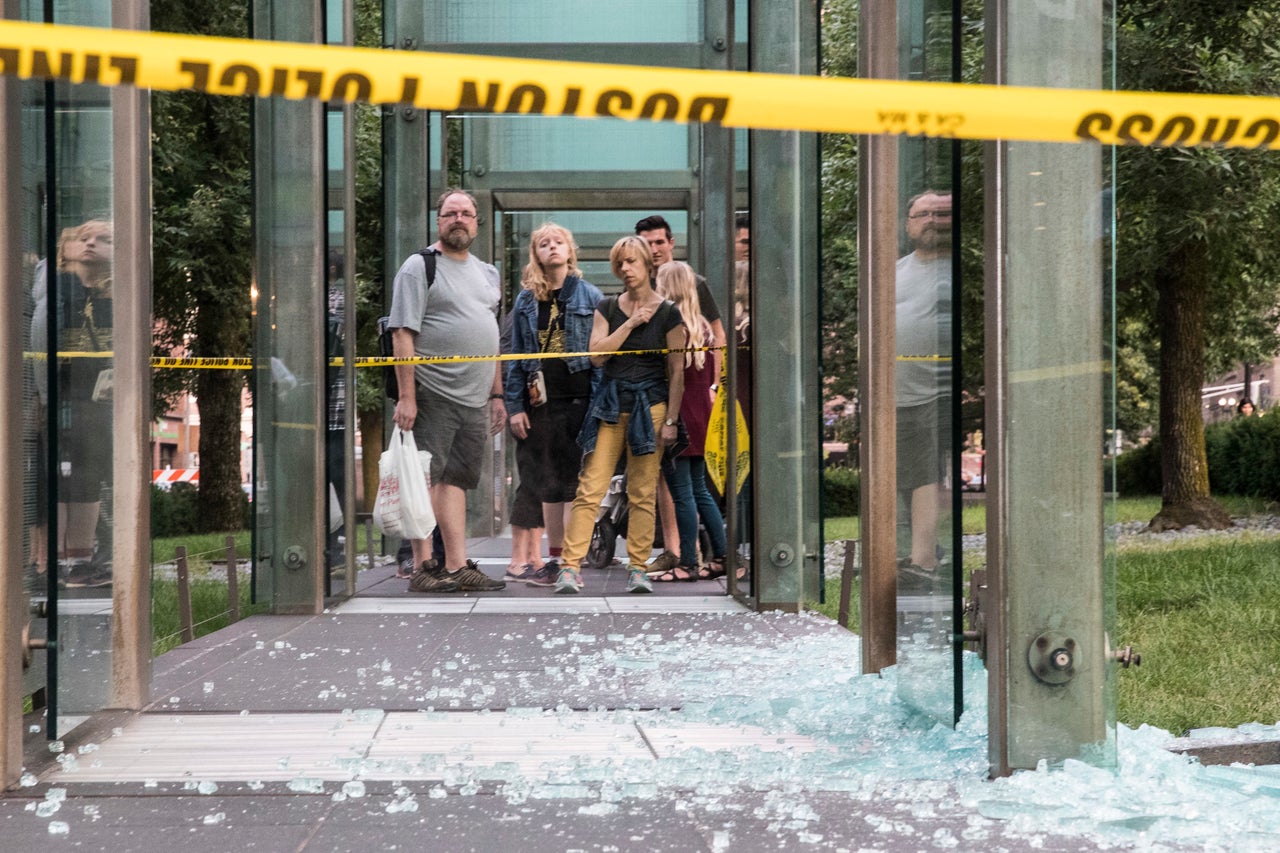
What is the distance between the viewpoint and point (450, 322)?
8.17 meters

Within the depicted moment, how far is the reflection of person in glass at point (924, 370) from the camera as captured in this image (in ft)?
12.6

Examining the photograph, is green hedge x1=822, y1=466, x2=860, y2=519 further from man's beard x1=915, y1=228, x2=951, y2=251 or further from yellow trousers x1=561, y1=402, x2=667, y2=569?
man's beard x1=915, y1=228, x2=951, y2=251

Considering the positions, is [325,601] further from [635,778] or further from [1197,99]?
[1197,99]

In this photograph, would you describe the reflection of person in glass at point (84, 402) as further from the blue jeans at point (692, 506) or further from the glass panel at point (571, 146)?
the glass panel at point (571, 146)

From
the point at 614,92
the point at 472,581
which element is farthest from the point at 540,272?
the point at 614,92

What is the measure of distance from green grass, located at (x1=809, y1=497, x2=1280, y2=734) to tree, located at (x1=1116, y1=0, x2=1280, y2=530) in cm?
657

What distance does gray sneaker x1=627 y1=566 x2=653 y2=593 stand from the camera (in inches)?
316

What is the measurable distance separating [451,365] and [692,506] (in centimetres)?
171

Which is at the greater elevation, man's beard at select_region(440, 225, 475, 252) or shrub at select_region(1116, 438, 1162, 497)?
man's beard at select_region(440, 225, 475, 252)

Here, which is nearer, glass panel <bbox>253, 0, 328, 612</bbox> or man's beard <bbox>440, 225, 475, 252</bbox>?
glass panel <bbox>253, 0, 328, 612</bbox>

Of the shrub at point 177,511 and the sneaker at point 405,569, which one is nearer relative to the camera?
the sneaker at point 405,569

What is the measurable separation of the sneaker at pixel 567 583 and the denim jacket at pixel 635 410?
66 centimetres

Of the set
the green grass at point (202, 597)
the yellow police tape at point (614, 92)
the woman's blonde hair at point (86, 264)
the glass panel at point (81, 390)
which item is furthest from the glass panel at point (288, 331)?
the yellow police tape at point (614, 92)

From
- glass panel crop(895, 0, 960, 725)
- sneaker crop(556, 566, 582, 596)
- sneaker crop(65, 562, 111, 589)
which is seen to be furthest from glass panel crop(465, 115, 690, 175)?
sneaker crop(65, 562, 111, 589)
